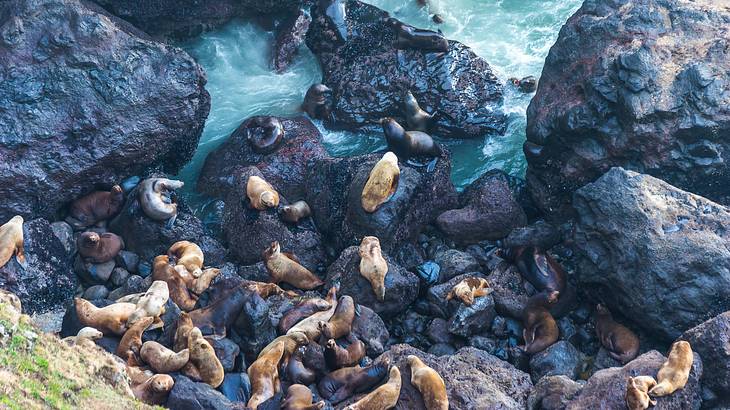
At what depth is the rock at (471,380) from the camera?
29.4 feet

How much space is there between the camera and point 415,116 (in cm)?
1430

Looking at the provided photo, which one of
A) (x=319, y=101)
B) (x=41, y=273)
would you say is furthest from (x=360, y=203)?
(x=41, y=273)

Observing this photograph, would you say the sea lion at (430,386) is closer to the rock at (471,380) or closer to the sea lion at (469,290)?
the rock at (471,380)

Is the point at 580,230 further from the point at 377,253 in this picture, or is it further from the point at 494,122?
the point at 494,122

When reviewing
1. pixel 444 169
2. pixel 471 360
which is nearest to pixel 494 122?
pixel 444 169

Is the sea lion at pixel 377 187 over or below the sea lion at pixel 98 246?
over

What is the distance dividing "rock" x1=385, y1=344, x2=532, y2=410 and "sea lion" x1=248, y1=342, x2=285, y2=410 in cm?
146

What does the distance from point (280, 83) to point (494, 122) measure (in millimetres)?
4698

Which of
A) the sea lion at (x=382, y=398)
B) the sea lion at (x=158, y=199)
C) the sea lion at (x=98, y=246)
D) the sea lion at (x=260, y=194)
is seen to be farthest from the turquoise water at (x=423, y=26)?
the sea lion at (x=382, y=398)

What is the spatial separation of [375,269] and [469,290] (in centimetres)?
138

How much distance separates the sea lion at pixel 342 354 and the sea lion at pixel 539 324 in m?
2.43

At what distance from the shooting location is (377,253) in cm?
1111

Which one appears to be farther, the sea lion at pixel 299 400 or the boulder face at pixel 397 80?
the boulder face at pixel 397 80

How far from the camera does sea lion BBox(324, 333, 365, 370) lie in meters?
9.70
